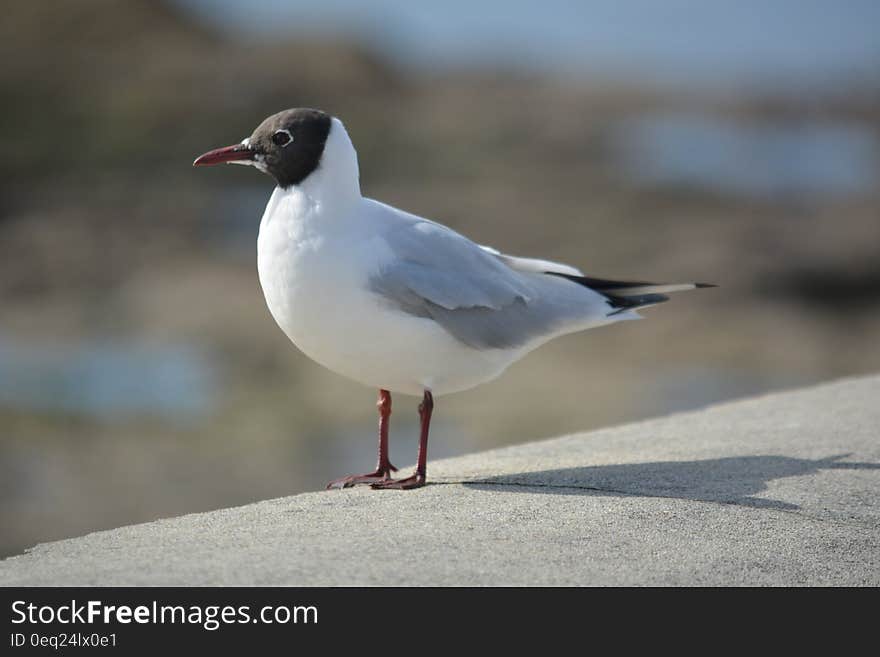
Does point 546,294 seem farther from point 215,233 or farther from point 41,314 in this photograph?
point 215,233

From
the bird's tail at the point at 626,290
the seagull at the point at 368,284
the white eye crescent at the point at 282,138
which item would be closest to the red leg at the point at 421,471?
the seagull at the point at 368,284

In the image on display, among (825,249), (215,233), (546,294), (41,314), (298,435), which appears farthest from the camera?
(215,233)

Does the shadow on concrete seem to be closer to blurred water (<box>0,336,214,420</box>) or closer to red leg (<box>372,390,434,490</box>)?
red leg (<box>372,390,434,490</box>)

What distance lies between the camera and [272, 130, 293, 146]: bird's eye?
4.41 metres

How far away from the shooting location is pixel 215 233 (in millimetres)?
20453

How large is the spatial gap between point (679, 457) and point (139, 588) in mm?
2630

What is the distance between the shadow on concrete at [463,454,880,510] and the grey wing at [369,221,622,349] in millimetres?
574

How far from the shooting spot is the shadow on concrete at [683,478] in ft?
14.1

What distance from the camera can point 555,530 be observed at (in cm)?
376

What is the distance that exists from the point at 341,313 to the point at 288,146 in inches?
27.5

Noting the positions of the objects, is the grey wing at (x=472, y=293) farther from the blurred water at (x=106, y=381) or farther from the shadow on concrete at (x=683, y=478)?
the blurred water at (x=106, y=381)

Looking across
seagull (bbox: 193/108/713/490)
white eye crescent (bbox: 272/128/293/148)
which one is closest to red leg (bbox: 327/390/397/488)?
seagull (bbox: 193/108/713/490)

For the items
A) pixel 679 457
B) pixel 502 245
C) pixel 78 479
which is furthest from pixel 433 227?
pixel 502 245

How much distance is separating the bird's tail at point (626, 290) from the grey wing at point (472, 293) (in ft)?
0.25
